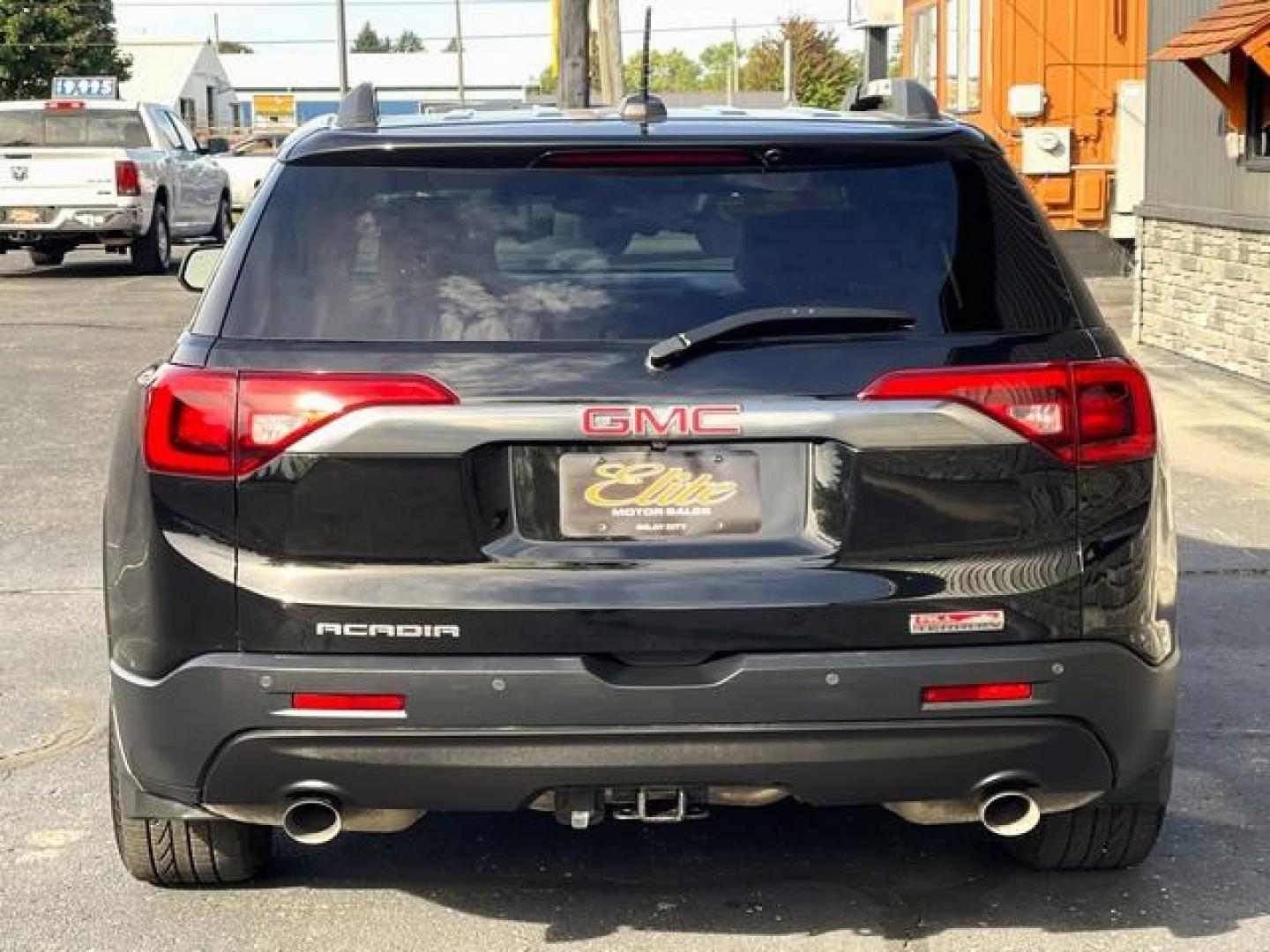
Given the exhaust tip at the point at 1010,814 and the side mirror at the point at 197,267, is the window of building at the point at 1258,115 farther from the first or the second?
the exhaust tip at the point at 1010,814

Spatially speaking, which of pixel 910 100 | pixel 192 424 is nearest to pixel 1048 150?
pixel 910 100

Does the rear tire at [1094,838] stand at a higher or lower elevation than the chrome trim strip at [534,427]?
lower

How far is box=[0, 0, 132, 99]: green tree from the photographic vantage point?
62.0 meters

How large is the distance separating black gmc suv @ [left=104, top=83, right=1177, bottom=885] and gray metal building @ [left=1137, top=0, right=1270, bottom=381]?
9.84 m

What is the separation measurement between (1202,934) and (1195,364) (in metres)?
11.8

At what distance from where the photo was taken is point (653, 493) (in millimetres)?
3980

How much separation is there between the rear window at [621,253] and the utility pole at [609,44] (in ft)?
63.7

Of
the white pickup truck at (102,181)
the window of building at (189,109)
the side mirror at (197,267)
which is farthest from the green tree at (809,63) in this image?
the side mirror at (197,267)

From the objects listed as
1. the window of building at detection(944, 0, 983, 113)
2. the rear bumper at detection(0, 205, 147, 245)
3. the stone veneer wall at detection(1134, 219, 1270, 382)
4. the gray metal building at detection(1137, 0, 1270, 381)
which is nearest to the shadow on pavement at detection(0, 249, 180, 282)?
the rear bumper at detection(0, 205, 147, 245)

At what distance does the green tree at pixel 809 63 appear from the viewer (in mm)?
76500

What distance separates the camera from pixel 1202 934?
4539mm

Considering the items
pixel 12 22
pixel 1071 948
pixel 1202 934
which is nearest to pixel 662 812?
pixel 1071 948

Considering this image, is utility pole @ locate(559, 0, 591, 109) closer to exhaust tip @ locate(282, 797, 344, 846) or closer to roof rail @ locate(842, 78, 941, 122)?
roof rail @ locate(842, 78, 941, 122)

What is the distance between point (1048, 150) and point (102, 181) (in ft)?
34.1
